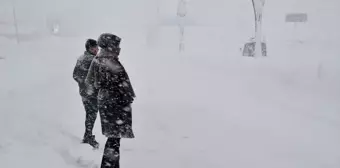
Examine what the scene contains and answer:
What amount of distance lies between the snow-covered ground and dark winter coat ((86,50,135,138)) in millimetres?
925

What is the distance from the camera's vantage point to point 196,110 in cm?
A: 664

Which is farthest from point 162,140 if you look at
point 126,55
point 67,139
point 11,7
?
point 126,55

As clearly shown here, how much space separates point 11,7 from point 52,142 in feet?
18.1

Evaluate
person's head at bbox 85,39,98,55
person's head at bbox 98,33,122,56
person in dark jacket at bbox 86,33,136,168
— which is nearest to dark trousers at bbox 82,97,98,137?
person's head at bbox 85,39,98,55

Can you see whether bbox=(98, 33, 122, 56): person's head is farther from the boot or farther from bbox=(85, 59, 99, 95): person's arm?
the boot

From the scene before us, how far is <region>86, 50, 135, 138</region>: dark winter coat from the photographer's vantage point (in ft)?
10.3

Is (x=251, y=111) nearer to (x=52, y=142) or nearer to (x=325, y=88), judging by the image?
(x=325, y=88)

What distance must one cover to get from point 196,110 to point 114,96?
3.69 m

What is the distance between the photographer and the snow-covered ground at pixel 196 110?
4.26 m

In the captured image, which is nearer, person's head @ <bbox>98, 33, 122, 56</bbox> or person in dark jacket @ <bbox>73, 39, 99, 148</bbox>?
person's head @ <bbox>98, 33, 122, 56</bbox>

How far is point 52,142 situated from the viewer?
4496 mm

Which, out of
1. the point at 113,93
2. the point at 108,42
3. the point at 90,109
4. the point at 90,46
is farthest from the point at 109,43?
the point at 90,109

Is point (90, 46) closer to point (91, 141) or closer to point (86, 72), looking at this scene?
point (86, 72)

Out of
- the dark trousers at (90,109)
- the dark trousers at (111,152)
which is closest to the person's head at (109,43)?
the dark trousers at (111,152)
